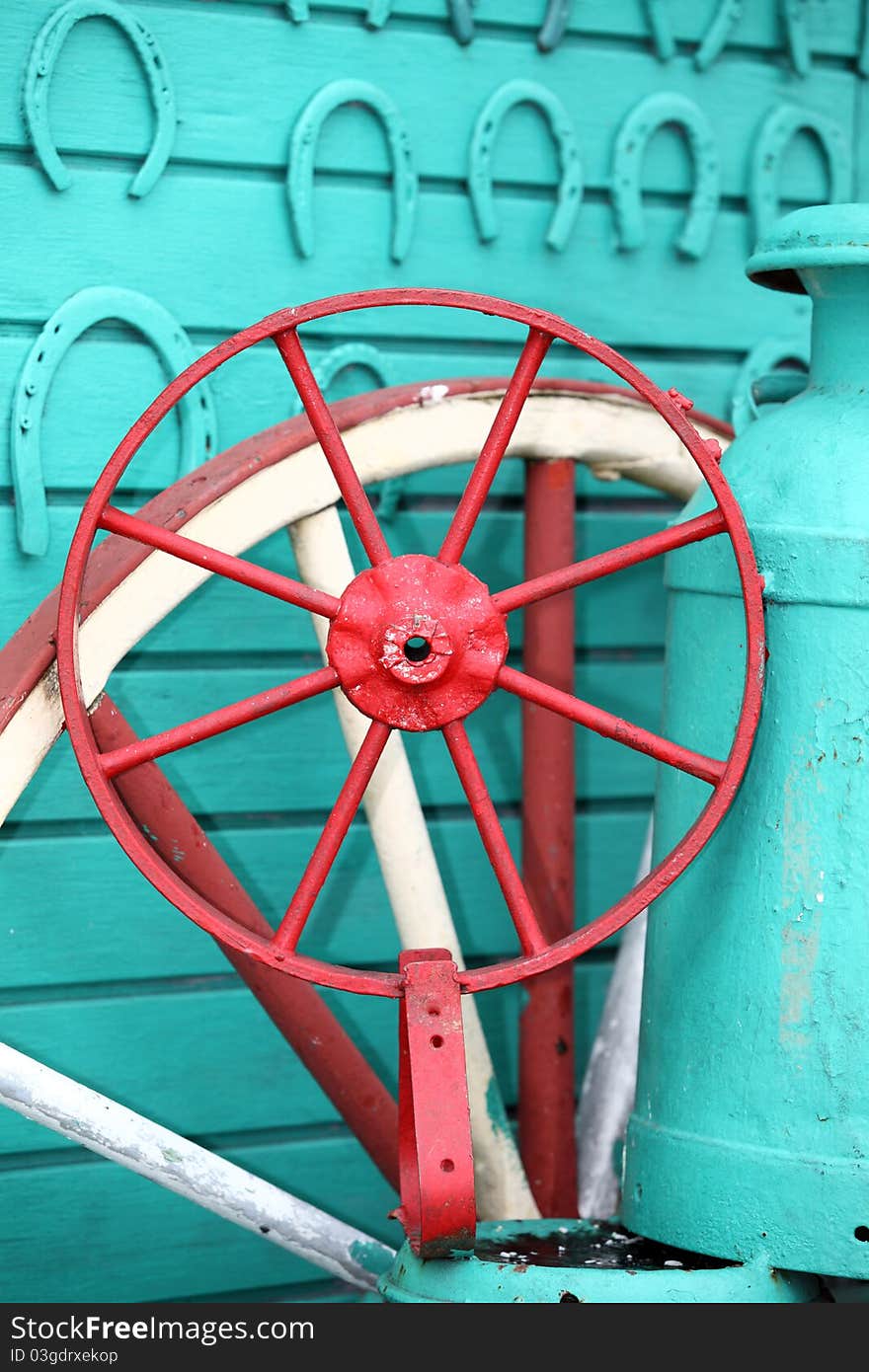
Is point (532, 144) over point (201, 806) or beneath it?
over

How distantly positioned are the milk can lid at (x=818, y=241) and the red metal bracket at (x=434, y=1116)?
0.84m

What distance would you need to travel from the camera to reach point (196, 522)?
1699 mm

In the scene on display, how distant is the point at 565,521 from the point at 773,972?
0.74 m

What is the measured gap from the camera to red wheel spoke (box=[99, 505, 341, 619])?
144 cm

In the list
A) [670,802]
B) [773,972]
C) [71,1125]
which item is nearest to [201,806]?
[71,1125]

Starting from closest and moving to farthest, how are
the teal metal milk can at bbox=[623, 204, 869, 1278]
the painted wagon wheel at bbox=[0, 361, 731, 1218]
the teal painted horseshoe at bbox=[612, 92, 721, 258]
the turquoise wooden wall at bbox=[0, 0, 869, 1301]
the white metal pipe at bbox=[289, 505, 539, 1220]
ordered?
the teal metal milk can at bbox=[623, 204, 869, 1278], the painted wagon wheel at bbox=[0, 361, 731, 1218], the white metal pipe at bbox=[289, 505, 539, 1220], the turquoise wooden wall at bbox=[0, 0, 869, 1301], the teal painted horseshoe at bbox=[612, 92, 721, 258]

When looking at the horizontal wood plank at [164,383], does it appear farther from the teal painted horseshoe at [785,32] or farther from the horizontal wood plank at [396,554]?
the teal painted horseshoe at [785,32]

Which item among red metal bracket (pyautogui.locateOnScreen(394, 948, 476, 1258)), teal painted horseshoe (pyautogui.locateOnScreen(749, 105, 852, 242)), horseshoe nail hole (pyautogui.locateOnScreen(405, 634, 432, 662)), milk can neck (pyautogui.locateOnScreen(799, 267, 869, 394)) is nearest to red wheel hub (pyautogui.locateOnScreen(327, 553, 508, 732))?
horseshoe nail hole (pyautogui.locateOnScreen(405, 634, 432, 662))

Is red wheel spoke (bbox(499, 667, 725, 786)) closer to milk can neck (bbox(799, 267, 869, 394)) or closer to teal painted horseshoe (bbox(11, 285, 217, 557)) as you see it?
milk can neck (bbox(799, 267, 869, 394))

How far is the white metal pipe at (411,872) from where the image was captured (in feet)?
6.00

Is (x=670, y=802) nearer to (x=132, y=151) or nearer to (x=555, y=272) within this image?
(x=555, y=272)

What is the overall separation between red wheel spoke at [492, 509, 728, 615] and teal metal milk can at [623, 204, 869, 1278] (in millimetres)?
107

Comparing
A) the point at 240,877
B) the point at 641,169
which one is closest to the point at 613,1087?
the point at 240,877

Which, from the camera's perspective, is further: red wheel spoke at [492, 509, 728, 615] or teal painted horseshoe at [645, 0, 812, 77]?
teal painted horseshoe at [645, 0, 812, 77]
